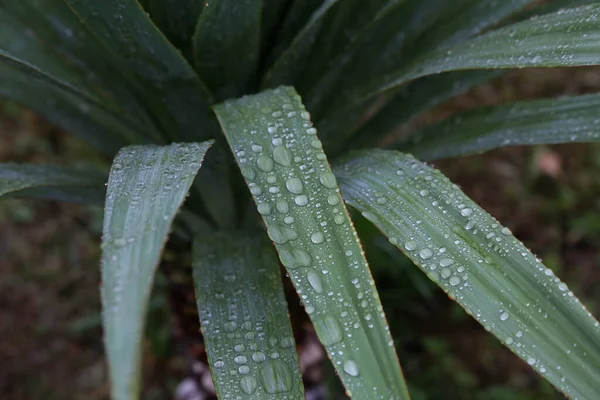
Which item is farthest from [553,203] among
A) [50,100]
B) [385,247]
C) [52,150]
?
[52,150]

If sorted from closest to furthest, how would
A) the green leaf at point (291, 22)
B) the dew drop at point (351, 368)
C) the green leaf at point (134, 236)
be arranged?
1. the green leaf at point (134, 236)
2. the dew drop at point (351, 368)
3. the green leaf at point (291, 22)

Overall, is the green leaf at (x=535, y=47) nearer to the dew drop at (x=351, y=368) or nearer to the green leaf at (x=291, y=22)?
the green leaf at (x=291, y=22)

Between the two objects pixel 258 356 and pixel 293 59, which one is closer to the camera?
pixel 258 356

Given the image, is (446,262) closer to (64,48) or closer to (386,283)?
(64,48)

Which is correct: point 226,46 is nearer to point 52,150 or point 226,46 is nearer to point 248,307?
point 248,307

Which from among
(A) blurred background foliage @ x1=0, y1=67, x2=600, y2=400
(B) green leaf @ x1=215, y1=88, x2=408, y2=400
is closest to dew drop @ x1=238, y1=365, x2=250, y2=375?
(B) green leaf @ x1=215, y1=88, x2=408, y2=400

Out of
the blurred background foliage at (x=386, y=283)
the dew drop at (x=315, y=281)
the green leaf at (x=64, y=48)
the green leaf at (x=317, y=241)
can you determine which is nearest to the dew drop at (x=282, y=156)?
the green leaf at (x=317, y=241)

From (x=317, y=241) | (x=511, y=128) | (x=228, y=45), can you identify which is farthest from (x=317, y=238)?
(x=511, y=128)
